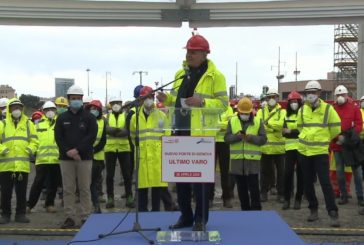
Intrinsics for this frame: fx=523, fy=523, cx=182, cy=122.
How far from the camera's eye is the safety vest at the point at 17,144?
8.45m

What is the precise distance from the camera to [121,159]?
9875mm

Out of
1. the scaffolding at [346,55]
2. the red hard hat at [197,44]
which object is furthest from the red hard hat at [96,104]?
the scaffolding at [346,55]

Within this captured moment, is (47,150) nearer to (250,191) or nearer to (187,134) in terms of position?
(250,191)

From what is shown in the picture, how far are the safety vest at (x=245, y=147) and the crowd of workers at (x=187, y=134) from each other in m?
0.02

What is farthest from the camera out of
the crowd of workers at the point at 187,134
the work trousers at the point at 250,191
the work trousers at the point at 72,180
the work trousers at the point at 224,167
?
the work trousers at the point at 224,167

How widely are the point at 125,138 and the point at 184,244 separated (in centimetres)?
540

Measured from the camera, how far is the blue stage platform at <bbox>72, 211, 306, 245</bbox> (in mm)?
4734

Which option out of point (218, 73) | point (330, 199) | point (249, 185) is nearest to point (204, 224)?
point (218, 73)

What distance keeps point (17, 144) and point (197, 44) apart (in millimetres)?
4801

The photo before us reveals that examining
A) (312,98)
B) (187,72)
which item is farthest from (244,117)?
(187,72)

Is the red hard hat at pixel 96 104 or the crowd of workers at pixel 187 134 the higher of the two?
the red hard hat at pixel 96 104

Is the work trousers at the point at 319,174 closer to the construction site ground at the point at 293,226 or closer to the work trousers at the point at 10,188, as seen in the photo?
the construction site ground at the point at 293,226

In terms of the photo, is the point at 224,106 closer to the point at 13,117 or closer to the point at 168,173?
the point at 168,173

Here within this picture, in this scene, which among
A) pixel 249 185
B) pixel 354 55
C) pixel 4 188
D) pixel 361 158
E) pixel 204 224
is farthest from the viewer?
pixel 354 55
